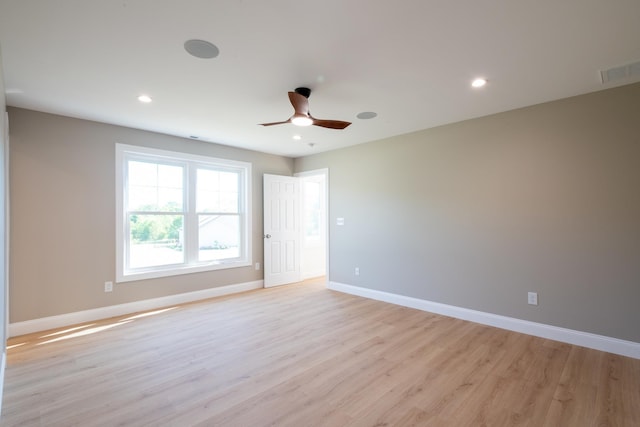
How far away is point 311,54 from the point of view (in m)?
2.34

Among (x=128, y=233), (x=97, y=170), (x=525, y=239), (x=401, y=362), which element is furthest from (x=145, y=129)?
(x=525, y=239)

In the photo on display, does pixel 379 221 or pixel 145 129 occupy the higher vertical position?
pixel 145 129

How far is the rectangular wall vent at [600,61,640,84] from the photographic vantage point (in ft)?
8.26

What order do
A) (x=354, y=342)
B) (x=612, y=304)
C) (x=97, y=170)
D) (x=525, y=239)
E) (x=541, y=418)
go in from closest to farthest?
1. (x=541, y=418)
2. (x=612, y=304)
3. (x=354, y=342)
4. (x=525, y=239)
5. (x=97, y=170)

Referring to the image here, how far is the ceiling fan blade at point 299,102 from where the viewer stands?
8.51 ft

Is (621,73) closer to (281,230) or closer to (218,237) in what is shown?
(281,230)

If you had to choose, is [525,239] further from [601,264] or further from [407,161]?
[407,161]

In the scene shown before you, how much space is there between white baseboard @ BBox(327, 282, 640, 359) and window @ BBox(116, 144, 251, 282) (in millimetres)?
2646

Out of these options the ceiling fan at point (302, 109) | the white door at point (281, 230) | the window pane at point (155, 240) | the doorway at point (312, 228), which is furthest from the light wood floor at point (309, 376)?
the doorway at point (312, 228)

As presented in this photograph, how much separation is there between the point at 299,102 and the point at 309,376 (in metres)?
2.37

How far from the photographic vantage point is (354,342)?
3.16 meters

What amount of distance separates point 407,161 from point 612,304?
9.13 ft

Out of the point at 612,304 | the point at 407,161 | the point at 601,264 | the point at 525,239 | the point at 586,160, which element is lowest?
the point at 612,304

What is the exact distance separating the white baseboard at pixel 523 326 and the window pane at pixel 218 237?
2.53 metres
